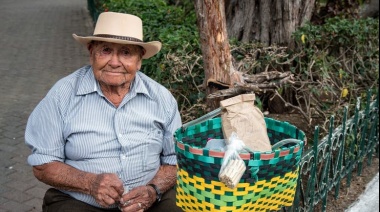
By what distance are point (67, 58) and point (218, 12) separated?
24.8 feet

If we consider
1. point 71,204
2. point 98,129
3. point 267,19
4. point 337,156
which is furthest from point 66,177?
point 267,19

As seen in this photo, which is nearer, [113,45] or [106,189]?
[106,189]

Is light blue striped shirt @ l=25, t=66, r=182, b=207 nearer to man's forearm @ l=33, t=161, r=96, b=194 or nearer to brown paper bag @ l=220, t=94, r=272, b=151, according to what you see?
man's forearm @ l=33, t=161, r=96, b=194

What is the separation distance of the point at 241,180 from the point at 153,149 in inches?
33.6

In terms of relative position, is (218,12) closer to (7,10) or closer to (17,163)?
(17,163)

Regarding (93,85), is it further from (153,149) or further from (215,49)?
(215,49)

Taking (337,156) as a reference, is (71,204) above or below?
above

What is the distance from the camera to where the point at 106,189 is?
2.31 m

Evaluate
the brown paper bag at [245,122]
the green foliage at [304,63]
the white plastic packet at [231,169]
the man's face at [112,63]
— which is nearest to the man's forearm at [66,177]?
the man's face at [112,63]

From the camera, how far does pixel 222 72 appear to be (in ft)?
9.74

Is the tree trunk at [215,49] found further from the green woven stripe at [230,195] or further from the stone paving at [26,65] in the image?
the stone paving at [26,65]

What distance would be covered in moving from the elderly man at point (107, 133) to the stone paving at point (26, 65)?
1.56 metres

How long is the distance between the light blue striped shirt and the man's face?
7 centimetres

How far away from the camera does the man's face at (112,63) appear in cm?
248
